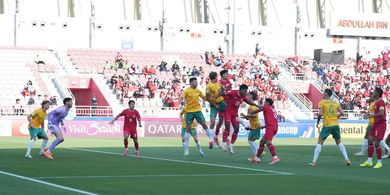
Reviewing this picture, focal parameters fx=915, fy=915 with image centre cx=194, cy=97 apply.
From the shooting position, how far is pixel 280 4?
7881cm

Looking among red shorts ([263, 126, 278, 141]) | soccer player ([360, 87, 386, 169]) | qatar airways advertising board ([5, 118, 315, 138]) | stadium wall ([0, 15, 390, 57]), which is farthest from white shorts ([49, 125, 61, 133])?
stadium wall ([0, 15, 390, 57])

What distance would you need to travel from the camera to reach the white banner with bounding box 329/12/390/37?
249 ft

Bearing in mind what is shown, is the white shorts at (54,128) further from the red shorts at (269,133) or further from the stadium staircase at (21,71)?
the stadium staircase at (21,71)

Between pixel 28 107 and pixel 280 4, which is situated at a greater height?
pixel 280 4

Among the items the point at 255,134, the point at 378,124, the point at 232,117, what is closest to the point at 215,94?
the point at 232,117

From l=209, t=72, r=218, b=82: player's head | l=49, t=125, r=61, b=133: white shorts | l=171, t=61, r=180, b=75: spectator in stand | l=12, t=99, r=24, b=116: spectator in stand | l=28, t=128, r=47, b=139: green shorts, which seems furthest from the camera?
l=171, t=61, r=180, b=75: spectator in stand

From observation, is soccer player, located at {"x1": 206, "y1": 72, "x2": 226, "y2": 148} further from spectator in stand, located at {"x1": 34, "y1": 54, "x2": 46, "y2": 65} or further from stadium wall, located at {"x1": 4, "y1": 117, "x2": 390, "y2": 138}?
spectator in stand, located at {"x1": 34, "y1": 54, "x2": 46, "y2": 65}

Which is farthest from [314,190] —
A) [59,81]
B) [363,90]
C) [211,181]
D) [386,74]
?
[386,74]

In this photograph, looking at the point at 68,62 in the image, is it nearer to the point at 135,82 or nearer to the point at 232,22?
the point at 135,82

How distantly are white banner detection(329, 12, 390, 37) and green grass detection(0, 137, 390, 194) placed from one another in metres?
49.9

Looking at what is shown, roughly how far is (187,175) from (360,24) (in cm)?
5968

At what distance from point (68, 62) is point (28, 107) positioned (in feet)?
36.0

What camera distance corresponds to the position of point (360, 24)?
76.8 meters

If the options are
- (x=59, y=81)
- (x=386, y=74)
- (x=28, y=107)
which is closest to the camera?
(x=28, y=107)
